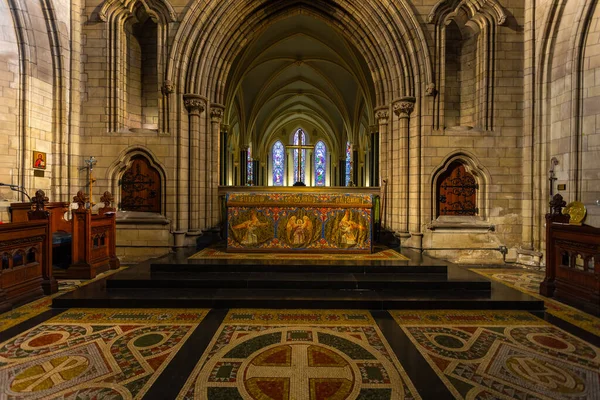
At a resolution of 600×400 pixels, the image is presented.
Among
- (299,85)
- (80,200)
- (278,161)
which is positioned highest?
(299,85)

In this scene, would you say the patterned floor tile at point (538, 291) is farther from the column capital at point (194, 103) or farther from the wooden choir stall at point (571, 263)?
the column capital at point (194, 103)

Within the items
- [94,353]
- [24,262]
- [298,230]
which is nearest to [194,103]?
[298,230]

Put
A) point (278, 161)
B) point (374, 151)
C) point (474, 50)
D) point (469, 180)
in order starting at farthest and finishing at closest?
point (278, 161), point (374, 151), point (474, 50), point (469, 180)

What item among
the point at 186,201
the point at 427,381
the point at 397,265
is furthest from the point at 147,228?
the point at 427,381

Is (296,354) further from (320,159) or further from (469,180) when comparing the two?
(320,159)

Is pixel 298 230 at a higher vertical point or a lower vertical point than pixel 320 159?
lower

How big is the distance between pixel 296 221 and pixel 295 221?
23 mm

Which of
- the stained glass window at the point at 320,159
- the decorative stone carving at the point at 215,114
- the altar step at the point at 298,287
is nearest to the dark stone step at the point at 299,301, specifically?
the altar step at the point at 298,287

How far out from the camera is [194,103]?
8305mm

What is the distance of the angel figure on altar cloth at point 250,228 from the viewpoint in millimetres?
7184

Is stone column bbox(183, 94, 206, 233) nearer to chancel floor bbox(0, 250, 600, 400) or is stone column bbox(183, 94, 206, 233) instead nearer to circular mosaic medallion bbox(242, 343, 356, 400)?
chancel floor bbox(0, 250, 600, 400)

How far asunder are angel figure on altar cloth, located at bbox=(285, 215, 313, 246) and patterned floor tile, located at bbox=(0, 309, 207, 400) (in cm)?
288

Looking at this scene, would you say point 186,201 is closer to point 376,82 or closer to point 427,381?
point 376,82

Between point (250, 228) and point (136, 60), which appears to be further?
point (136, 60)
